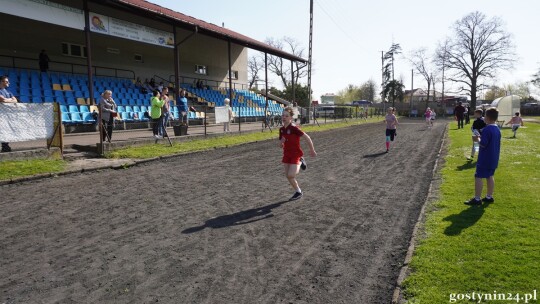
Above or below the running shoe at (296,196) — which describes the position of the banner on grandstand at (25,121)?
above

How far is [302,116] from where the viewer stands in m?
32.0

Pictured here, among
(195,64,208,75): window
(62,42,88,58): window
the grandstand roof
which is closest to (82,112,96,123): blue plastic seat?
the grandstand roof

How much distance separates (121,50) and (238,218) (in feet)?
79.1

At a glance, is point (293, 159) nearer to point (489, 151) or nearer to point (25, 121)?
point (489, 151)

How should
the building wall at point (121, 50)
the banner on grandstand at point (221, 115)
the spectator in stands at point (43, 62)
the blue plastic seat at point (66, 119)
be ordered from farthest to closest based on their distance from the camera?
1. the building wall at point (121, 50)
2. the spectator in stands at point (43, 62)
3. the banner on grandstand at point (221, 115)
4. the blue plastic seat at point (66, 119)

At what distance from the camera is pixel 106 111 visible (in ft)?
39.0

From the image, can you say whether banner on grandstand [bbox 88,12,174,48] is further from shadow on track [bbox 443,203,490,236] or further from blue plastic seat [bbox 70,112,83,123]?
shadow on track [bbox 443,203,490,236]

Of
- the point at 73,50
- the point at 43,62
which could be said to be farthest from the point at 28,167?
the point at 73,50

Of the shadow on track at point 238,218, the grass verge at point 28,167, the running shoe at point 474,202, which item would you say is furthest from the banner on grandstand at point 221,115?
the running shoe at point 474,202

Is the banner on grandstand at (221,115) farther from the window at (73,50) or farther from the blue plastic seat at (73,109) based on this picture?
the window at (73,50)

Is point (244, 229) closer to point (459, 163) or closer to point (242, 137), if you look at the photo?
point (459, 163)

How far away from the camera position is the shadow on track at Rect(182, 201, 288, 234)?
527 centimetres

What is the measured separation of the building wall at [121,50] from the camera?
20.2 metres

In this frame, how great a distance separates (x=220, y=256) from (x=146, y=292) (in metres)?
1.04
